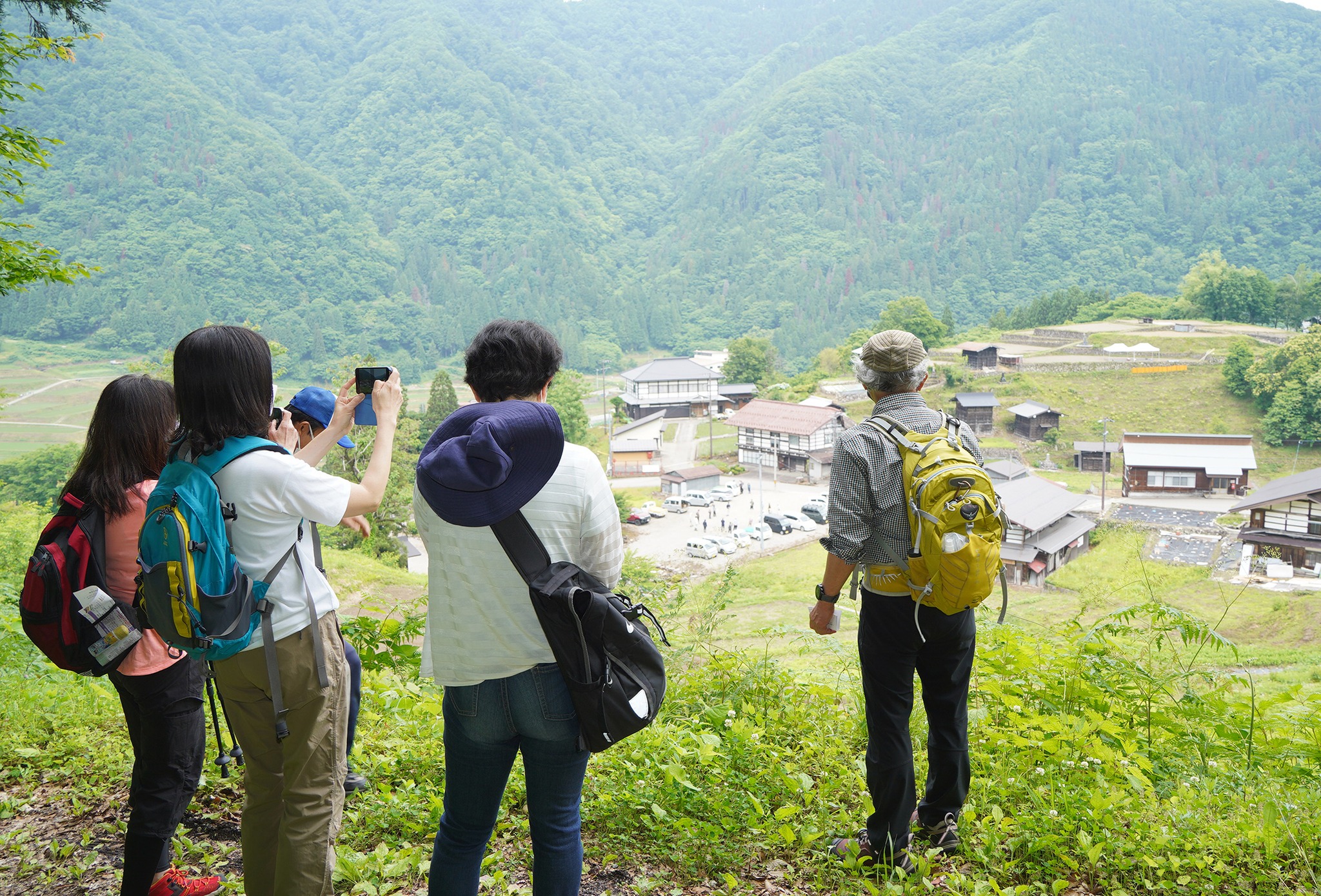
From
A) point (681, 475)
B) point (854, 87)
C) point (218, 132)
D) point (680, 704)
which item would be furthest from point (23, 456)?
point (854, 87)

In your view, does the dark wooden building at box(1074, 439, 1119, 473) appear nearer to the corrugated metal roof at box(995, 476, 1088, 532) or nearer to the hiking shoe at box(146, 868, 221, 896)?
the corrugated metal roof at box(995, 476, 1088, 532)

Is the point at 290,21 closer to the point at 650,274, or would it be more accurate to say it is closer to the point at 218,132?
the point at 218,132

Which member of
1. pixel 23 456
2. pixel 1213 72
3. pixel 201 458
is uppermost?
pixel 1213 72

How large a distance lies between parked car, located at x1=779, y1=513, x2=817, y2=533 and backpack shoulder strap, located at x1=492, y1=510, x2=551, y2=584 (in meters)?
23.3

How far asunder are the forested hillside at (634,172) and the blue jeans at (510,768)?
6774cm

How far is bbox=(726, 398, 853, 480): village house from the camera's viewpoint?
1204 inches

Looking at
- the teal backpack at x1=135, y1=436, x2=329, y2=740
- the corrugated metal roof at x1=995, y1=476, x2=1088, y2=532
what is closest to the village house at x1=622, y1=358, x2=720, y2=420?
the corrugated metal roof at x1=995, y1=476, x2=1088, y2=532

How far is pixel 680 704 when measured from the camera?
2605 millimetres

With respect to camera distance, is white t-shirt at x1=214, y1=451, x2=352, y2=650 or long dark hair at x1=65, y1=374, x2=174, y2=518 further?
long dark hair at x1=65, y1=374, x2=174, y2=518

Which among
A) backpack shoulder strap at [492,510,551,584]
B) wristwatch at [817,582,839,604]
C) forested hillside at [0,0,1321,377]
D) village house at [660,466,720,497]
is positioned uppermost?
forested hillside at [0,0,1321,377]

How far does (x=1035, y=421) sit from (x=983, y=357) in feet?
22.0

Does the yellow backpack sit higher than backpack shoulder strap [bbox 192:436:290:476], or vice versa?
backpack shoulder strap [bbox 192:436:290:476]

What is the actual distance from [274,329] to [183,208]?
24657 mm

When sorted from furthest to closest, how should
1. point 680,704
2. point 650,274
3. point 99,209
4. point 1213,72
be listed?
point 1213,72 → point 650,274 → point 99,209 → point 680,704
